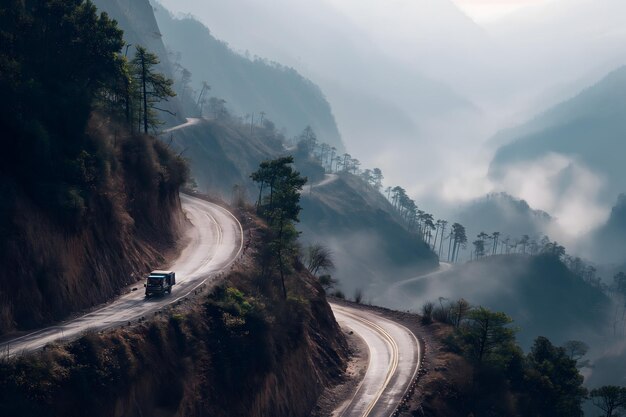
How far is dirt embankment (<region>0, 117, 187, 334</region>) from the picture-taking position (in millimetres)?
29688

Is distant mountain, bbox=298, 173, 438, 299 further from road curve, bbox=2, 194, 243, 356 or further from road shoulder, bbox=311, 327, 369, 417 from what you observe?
road shoulder, bbox=311, 327, 369, 417

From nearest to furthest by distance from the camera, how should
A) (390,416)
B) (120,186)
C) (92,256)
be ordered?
1. (92,256)
2. (390,416)
3. (120,186)

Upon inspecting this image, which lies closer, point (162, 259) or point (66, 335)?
point (66, 335)

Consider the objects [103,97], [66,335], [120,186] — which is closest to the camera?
[66,335]

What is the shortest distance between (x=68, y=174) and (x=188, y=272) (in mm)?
11573

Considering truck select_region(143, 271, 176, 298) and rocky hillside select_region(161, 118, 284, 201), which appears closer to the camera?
truck select_region(143, 271, 176, 298)

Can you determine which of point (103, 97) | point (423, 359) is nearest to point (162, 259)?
point (103, 97)

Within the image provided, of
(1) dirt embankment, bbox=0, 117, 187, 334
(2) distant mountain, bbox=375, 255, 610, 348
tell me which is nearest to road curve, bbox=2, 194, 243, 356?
(1) dirt embankment, bbox=0, 117, 187, 334

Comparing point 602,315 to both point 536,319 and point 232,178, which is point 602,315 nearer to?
point 536,319

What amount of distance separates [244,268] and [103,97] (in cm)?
1942

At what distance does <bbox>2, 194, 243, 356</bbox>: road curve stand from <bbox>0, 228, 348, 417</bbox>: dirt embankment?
1.65m

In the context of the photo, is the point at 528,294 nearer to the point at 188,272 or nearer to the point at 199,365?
the point at 188,272

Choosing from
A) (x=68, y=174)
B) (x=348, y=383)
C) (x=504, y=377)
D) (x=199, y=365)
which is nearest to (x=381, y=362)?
(x=348, y=383)

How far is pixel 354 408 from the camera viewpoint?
4112cm
